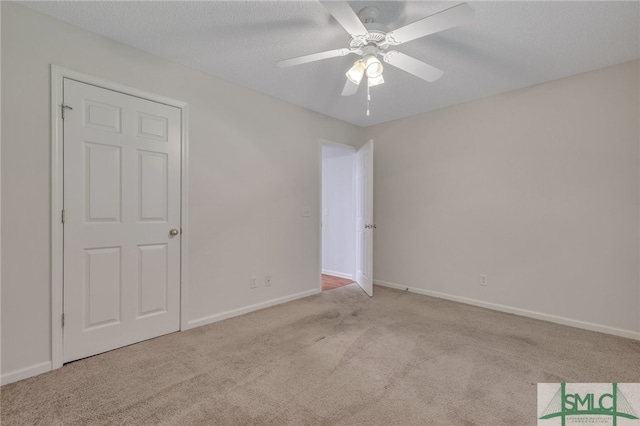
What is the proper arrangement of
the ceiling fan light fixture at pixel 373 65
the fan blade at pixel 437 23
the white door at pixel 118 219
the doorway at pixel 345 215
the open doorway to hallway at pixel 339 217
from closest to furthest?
the fan blade at pixel 437 23 → the ceiling fan light fixture at pixel 373 65 → the white door at pixel 118 219 → the doorway at pixel 345 215 → the open doorway to hallway at pixel 339 217

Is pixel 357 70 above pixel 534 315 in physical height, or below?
above

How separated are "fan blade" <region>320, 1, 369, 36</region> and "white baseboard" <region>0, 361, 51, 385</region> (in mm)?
2831

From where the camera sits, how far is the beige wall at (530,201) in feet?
8.95

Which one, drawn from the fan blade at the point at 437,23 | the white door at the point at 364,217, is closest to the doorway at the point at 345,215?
the white door at the point at 364,217

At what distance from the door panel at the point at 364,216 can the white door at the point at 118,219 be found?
2269 millimetres

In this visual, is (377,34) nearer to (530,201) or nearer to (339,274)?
(530,201)

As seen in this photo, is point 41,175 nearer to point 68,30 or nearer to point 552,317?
point 68,30

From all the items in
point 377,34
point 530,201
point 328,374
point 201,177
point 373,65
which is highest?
point 377,34

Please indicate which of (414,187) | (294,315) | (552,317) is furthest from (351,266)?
(552,317)

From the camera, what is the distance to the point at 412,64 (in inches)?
84.3

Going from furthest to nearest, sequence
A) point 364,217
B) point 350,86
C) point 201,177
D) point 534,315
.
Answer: point 364,217
point 534,315
point 201,177
point 350,86

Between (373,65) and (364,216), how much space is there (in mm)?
2393

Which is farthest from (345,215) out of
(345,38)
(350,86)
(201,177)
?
(345,38)

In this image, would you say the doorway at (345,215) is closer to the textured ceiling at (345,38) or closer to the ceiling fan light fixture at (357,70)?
the textured ceiling at (345,38)
